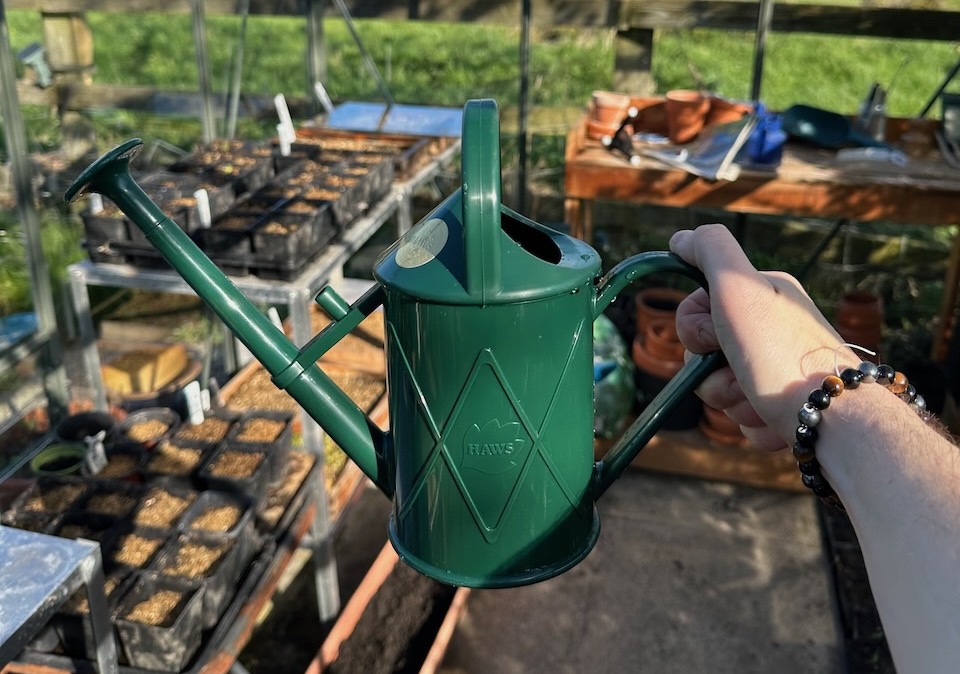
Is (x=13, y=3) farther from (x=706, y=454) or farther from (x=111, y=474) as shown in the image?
(x=706, y=454)

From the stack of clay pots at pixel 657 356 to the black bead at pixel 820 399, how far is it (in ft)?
7.85

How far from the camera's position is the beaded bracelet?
80 cm

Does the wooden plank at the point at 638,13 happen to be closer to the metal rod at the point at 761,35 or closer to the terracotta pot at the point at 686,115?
the metal rod at the point at 761,35

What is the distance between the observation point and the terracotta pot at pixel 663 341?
3.24m

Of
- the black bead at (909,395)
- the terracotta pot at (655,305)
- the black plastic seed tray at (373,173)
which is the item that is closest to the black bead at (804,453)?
the black bead at (909,395)

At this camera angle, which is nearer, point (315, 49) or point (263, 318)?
point (263, 318)

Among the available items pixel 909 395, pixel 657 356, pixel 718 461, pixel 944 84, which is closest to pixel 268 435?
pixel 657 356

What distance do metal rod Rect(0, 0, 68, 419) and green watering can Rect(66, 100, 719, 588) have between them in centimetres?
282

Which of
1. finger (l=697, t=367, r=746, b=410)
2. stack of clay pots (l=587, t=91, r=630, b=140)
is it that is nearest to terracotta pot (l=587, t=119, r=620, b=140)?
stack of clay pots (l=587, t=91, r=630, b=140)

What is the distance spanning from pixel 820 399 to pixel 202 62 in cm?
369

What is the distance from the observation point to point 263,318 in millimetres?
854

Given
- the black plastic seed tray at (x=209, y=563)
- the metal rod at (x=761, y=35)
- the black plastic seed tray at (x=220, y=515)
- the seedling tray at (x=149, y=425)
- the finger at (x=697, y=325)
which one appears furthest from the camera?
the metal rod at (x=761, y=35)

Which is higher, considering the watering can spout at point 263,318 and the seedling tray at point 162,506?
the watering can spout at point 263,318

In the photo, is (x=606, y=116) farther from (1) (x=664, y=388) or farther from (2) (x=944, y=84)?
(1) (x=664, y=388)
